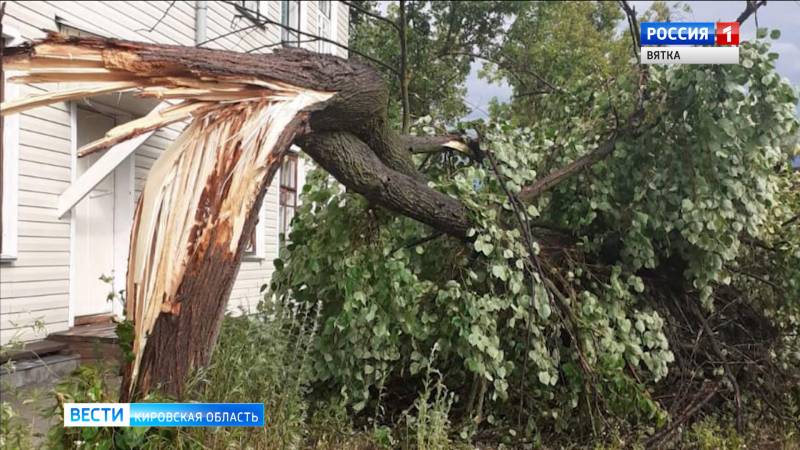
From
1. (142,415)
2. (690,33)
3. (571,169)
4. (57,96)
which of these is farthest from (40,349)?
(690,33)

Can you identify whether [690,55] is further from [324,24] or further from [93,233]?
[324,24]

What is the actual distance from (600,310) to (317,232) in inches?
74.4

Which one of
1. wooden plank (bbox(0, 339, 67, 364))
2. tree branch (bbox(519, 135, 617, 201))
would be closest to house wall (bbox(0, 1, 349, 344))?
wooden plank (bbox(0, 339, 67, 364))

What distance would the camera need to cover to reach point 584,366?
388 centimetres

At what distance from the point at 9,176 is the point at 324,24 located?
31.4 feet

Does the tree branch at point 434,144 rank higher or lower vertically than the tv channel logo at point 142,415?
higher

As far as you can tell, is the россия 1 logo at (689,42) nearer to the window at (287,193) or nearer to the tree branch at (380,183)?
the tree branch at (380,183)

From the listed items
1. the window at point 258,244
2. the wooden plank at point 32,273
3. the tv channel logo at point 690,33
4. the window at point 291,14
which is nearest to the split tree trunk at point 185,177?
the tv channel logo at point 690,33

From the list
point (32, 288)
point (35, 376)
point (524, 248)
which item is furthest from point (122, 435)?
point (32, 288)

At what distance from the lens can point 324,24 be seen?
14227 mm

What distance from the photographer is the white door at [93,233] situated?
7.00m

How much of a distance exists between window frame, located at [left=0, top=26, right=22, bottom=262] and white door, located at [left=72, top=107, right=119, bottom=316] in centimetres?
104

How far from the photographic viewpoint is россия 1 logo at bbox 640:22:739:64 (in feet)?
13.0

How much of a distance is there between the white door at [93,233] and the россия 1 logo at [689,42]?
223 inches
